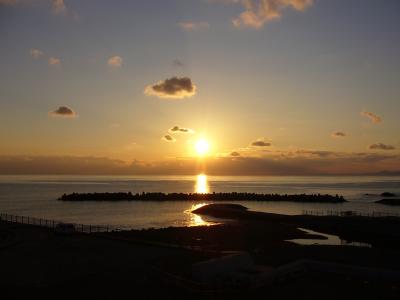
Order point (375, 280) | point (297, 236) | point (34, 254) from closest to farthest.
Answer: point (375, 280), point (34, 254), point (297, 236)

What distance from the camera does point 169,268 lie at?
2452cm

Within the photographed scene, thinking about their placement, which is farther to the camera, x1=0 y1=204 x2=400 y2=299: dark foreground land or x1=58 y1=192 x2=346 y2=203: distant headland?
x1=58 y1=192 x2=346 y2=203: distant headland

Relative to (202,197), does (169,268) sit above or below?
below

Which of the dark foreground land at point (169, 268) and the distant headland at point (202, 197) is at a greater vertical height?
the distant headland at point (202, 197)

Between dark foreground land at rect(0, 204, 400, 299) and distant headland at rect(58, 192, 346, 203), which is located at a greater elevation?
distant headland at rect(58, 192, 346, 203)

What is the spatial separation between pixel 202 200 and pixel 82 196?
33.6m

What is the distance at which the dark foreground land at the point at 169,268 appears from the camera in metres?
20.4

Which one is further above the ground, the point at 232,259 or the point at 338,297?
the point at 232,259

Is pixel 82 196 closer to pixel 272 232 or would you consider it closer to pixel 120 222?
pixel 120 222

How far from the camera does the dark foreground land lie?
20375 millimetres

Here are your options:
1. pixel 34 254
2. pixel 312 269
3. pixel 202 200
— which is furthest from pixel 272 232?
pixel 202 200

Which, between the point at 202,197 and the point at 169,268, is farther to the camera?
the point at 202,197

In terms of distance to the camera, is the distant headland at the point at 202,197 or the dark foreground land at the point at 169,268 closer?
the dark foreground land at the point at 169,268

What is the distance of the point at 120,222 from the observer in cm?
6669
